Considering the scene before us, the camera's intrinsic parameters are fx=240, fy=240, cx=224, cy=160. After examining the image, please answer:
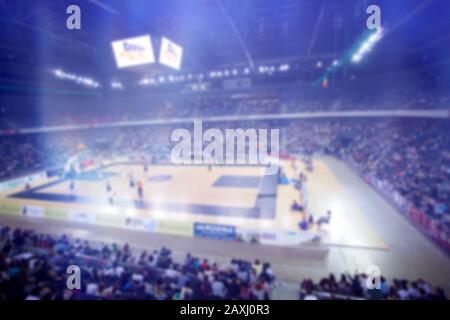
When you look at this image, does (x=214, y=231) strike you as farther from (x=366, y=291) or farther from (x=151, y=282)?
(x=366, y=291)

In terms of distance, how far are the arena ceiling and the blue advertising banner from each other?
412 inches

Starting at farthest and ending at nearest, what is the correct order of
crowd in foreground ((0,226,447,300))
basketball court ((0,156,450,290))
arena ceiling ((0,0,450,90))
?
arena ceiling ((0,0,450,90)) → basketball court ((0,156,450,290)) → crowd in foreground ((0,226,447,300))

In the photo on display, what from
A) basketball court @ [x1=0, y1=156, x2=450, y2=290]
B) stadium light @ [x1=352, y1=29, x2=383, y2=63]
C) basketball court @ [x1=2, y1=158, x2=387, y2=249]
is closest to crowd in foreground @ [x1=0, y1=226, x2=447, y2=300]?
basketball court @ [x1=0, y1=156, x2=450, y2=290]

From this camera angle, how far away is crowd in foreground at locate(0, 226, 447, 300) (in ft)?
20.6

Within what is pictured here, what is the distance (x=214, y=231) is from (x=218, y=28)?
1353 cm

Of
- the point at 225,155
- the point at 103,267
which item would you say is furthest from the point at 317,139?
the point at 103,267

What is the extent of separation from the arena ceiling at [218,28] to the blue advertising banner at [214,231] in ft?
34.4

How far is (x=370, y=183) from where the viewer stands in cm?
1714

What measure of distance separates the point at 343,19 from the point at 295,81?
20361 mm

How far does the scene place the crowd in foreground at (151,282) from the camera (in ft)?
20.6

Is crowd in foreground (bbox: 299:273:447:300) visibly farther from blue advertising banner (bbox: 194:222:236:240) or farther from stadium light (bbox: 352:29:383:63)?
stadium light (bbox: 352:29:383:63)

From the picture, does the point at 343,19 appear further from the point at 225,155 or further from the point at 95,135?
the point at 95,135

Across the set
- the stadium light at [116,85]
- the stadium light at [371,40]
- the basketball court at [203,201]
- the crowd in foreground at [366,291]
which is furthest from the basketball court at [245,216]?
the stadium light at [116,85]

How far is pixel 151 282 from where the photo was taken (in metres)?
7.26
